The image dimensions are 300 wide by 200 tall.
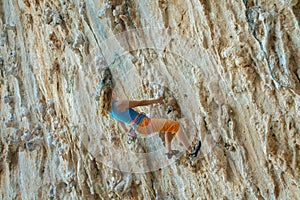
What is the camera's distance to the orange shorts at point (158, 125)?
2.49m

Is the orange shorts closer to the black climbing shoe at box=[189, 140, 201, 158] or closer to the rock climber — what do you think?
the rock climber

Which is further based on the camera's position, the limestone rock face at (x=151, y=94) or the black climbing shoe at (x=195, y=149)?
the black climbing shoe at (x=195, y=149)

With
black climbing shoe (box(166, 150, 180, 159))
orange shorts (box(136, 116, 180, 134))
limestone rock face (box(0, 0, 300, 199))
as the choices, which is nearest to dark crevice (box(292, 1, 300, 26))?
limestone rock face (box(0, 0, 300, 199))

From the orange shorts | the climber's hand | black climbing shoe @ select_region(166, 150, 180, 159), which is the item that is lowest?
black climbing shoe @ select_region(166, 150, 180, 159)

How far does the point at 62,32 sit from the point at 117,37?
0.81m

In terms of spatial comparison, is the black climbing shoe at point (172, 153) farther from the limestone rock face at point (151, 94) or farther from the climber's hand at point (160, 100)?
the climber's hand at point (160, 100)

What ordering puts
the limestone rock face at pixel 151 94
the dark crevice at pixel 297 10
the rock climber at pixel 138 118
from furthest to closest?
the rock climber at pixel 138 118
the limestone rock face at pixel 151 94
the dark crevice at pixel 297 10

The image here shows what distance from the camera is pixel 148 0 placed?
2783 millimetres

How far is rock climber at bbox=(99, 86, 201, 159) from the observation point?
7.95ft

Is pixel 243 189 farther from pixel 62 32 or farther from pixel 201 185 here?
pixel 62 32

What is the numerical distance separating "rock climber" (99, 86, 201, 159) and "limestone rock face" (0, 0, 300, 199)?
0.32 feet

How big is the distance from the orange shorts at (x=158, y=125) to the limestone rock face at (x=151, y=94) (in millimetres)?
197

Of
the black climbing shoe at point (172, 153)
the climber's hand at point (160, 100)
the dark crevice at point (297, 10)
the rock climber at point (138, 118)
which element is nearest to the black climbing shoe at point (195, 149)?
the rock climber at point (138, 118)

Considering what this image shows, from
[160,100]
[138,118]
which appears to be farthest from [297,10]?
[138,118]
